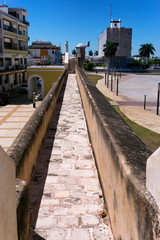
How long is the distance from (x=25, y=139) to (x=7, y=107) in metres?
24.6

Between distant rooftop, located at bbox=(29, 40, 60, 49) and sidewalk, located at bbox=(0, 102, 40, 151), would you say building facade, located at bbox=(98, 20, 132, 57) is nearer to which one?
distant rooftop, located at bbox=(29, 40, 60, 49)

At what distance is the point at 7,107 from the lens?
28328 mm

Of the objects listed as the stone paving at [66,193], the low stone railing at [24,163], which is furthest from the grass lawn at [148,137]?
the low stone railing at [24,163]

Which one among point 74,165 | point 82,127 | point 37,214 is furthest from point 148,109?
point 37,214

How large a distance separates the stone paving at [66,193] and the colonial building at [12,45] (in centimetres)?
3267

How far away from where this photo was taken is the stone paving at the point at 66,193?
3.70 metres

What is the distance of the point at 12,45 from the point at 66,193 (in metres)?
42.7

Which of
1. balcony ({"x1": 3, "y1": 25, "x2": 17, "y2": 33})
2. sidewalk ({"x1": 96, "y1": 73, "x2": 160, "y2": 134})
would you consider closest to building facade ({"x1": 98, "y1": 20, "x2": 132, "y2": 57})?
balcony ({"x1": 3, "y1": 25, "x2": 17, "y2": 33})

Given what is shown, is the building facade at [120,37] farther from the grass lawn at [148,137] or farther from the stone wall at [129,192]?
the stone wall at [129,192]

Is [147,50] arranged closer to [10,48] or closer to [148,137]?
[10,48]

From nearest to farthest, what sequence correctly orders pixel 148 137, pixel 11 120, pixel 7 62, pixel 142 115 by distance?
pixel 148 137, pixel 11 120, pixel 142 115, pixel 7 62

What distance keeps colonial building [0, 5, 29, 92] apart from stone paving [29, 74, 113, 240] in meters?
32.7

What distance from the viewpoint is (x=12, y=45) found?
43812 millimetres

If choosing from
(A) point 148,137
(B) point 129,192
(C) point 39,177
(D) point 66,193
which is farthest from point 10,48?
(B) point 129,192
